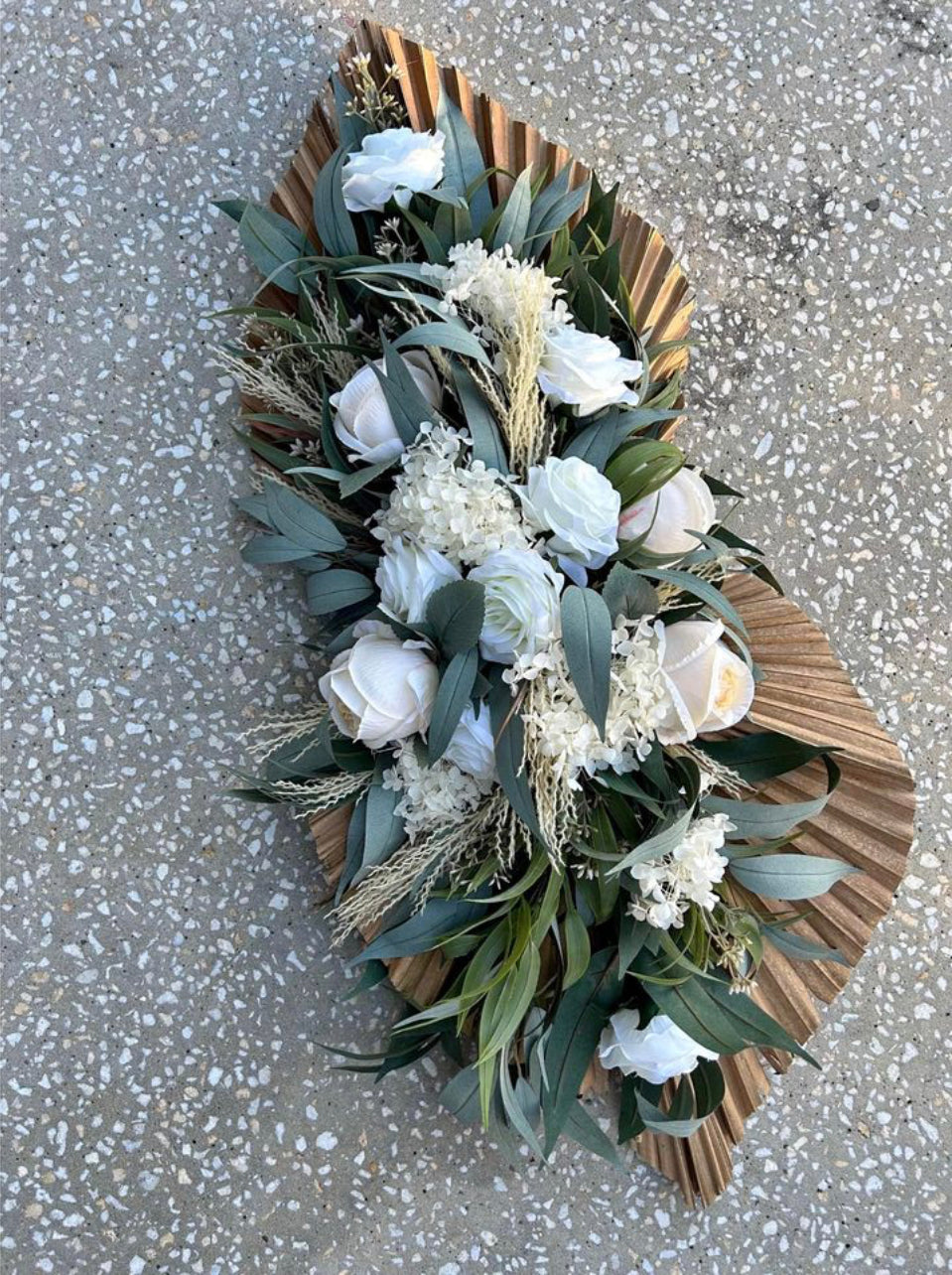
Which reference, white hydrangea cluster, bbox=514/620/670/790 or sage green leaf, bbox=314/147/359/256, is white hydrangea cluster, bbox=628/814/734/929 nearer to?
white hydrangea cluster, bbox=514/620/670/790

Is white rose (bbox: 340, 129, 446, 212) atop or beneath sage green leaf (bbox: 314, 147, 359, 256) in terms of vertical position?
atop

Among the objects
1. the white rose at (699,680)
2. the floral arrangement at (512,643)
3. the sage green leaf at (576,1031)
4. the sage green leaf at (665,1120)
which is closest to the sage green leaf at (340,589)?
the floral arrangement at (512,643)

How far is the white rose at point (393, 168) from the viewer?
2.46 ft

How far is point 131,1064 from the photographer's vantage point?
853mm

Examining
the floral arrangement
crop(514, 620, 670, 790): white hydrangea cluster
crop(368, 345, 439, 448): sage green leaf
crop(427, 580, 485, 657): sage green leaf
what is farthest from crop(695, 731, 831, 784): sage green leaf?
crop(368, 345, 439, 448): sage green leaf

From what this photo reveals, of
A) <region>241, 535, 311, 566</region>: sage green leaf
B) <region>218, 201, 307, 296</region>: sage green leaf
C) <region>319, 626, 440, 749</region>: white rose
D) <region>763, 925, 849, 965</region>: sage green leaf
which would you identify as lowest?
<region>763, 925, 849, 965</region>: sage green leaf

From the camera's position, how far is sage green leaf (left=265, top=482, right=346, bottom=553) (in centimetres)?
75

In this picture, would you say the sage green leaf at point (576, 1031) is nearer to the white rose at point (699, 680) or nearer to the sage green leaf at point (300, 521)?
the white rose at point (699, 680)

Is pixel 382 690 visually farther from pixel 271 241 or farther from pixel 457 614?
pixel 271 241

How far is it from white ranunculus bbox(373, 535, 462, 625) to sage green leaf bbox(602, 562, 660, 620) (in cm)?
10

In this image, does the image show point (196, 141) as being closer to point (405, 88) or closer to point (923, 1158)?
point (405, 88)

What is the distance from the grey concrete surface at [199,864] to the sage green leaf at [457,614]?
0.22 meters

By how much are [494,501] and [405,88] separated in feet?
1.18

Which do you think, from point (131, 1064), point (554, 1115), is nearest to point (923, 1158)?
point (554, 1115)
